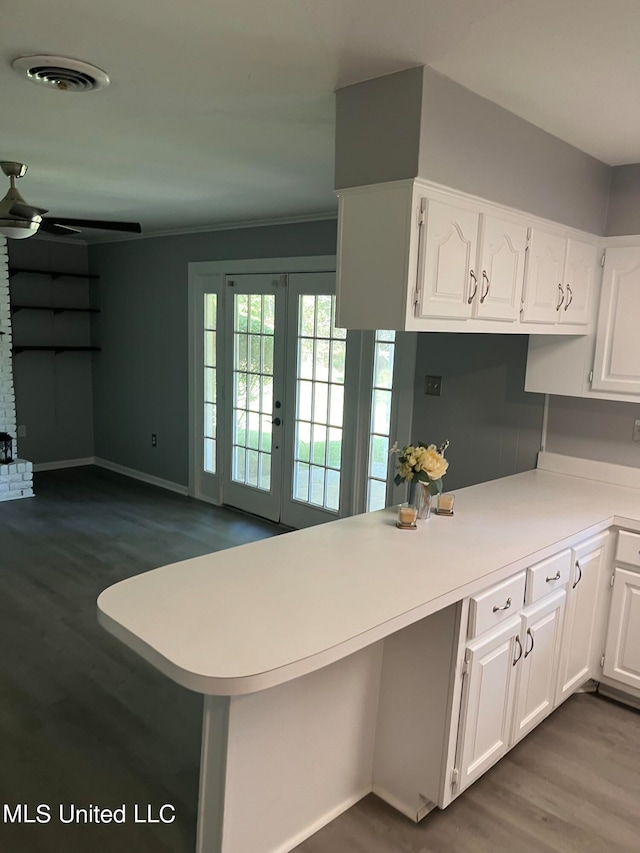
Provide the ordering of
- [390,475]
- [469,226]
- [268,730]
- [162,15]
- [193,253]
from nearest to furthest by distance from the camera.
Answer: [162,15]
[268,730]
[469,226]
[390,475]
[193,253]

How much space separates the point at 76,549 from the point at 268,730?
312 cm

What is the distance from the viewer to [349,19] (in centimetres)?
160

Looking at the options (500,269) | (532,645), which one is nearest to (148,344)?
(500,269)

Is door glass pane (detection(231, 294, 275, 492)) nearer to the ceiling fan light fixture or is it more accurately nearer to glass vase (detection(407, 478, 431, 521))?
the ceiling fan light fixture

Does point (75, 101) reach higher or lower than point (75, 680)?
higher

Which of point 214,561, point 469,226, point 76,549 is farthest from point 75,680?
point 469,226

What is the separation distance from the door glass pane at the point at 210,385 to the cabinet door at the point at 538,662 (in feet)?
12.2

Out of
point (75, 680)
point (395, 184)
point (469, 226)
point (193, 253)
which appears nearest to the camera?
point (395, 184)

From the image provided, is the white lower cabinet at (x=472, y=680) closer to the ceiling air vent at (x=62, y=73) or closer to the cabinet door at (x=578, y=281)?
the cabinet door at (x=578, y=281)

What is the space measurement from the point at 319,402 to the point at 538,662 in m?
2.70

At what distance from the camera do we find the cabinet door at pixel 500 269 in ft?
7.34

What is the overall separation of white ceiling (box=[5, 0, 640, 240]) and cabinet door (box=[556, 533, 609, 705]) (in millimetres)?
1688

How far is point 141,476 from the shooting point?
256 inches

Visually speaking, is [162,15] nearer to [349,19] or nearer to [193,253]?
[349,19]
